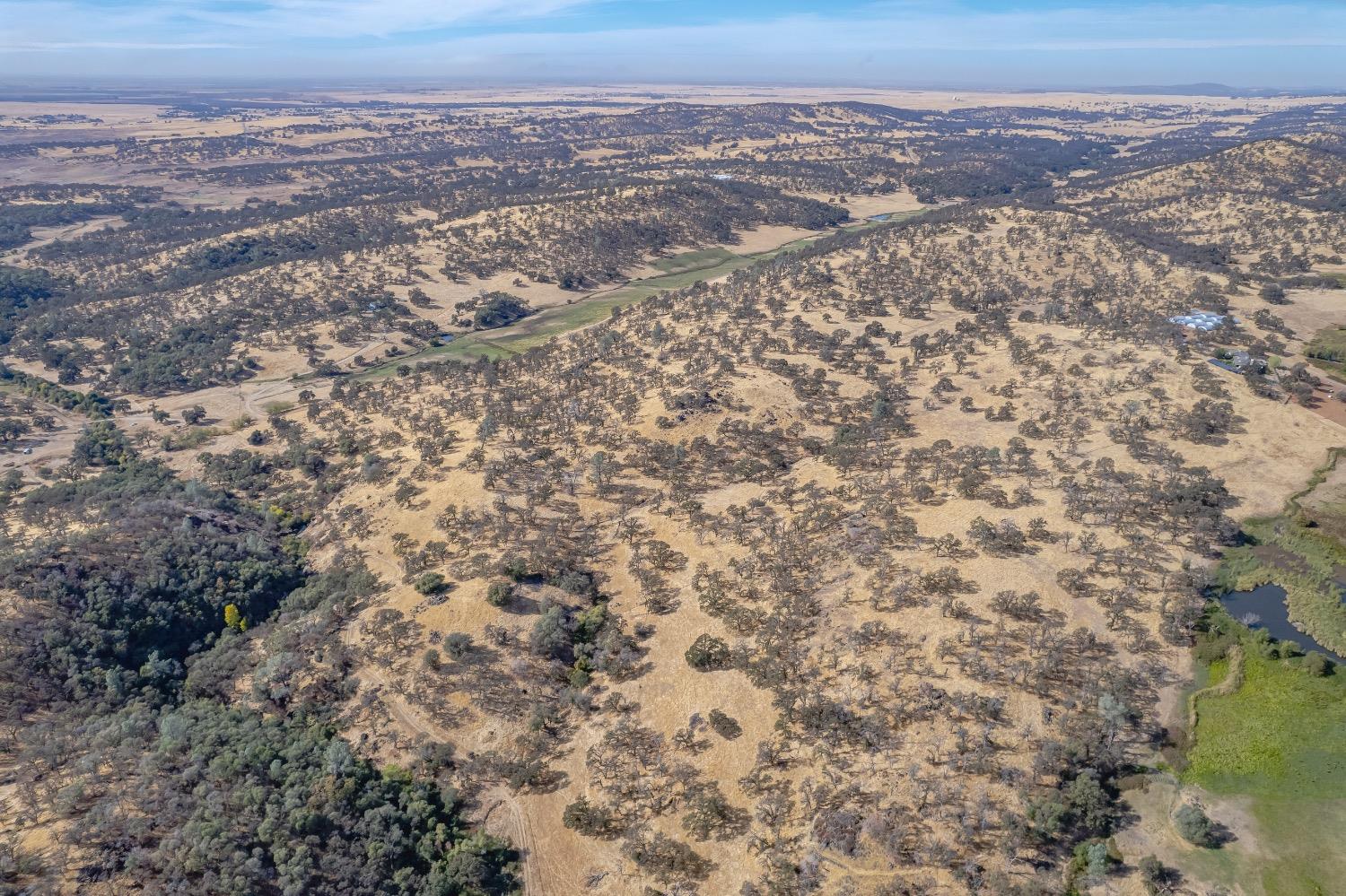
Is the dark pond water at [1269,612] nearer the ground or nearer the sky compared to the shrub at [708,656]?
nearer the sky

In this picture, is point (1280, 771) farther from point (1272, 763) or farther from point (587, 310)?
point (587, 310)

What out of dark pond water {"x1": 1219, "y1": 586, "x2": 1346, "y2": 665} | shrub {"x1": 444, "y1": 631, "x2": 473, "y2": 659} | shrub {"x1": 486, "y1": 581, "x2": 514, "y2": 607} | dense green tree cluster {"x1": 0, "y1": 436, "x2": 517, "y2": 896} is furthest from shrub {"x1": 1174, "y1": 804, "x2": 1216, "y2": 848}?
shrub {"x1": 444, "y1": 631, "x2": 473, "y2": 659}

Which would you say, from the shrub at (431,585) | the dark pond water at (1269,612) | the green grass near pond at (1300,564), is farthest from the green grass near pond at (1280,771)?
the shrub at (431,585)

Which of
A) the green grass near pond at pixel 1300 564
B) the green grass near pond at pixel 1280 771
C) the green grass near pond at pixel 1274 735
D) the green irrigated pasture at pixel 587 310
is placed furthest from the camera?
the green irrigated pasture at pixel 587 310

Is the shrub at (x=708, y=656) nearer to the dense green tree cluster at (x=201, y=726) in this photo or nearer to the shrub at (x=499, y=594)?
the shrub at (x=499, y=594)

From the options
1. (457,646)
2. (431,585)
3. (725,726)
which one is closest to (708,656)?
(725,726)

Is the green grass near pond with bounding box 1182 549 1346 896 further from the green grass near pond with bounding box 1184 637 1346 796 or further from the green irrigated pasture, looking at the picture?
the green irrigated pasture

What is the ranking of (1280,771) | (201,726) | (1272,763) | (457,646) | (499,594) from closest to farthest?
(1280,771) < (1272,763) < (201,726) < (457,646) < (499,594)

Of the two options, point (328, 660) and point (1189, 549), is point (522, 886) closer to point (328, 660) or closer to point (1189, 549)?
point (328, 660)
